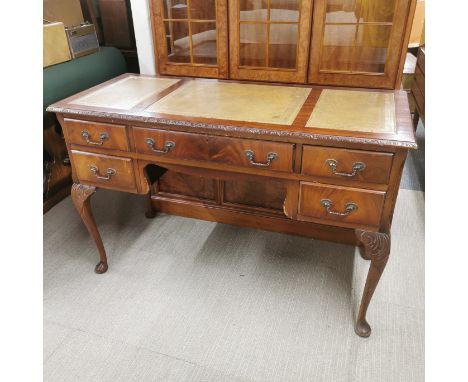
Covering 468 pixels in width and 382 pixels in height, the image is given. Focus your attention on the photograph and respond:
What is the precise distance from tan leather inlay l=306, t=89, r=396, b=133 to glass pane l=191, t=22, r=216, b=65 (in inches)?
23.1

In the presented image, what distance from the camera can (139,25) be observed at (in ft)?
6.13

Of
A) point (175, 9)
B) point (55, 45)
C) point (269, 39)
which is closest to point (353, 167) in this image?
point (269, 39)

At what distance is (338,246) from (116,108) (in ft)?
4.23

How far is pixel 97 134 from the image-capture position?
4.91 feet

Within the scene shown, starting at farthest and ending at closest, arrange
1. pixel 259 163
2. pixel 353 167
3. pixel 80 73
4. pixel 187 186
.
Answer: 1. pixel 80 73
2. pixel 187 186
3. pixel 259 163
4. pixel 353 167

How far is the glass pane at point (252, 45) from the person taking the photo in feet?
5.63

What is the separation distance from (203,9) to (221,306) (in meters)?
1.33

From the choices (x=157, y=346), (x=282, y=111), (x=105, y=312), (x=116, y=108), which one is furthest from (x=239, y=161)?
(x=105, y=312)

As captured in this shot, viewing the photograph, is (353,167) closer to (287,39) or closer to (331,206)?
(331,206)

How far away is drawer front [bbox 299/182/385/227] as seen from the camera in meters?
1.26

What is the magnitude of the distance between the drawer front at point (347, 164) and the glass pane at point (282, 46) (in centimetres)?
65

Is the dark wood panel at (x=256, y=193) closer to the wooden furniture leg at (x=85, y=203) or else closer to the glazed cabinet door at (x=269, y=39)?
the glazed cabinet door at (x=269, y=39)

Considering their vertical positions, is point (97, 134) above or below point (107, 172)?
above

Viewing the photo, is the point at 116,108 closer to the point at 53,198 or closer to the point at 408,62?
the point at 53,198
